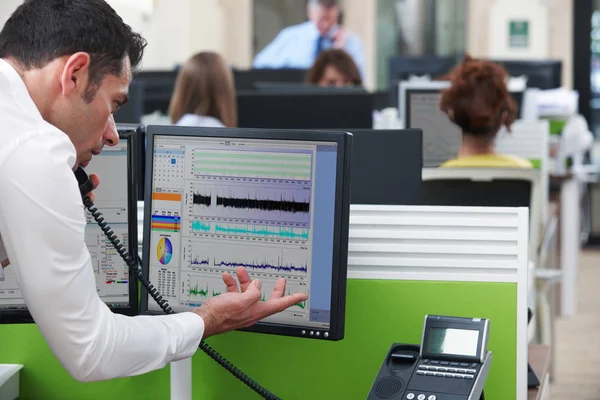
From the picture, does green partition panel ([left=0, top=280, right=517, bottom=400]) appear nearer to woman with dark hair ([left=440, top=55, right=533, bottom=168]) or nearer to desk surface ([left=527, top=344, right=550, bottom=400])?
desk surface ([left=527, top=344, right=550, bottom=400])

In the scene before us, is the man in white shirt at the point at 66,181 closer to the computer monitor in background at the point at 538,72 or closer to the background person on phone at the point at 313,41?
the computer monitor in background at the point at 538,72

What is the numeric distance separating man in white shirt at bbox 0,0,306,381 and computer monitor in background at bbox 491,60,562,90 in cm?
515

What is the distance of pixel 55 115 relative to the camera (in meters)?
1.30

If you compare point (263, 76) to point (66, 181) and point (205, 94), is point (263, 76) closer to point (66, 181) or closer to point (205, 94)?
point (205, 94)

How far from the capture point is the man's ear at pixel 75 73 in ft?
4.18

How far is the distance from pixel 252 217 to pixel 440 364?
14.8 inches

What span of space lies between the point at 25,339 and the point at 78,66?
70cm

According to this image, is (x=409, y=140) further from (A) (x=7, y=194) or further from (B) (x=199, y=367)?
(A) (x=7, y=194)

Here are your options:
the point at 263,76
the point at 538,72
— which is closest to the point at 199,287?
the point at 263,76

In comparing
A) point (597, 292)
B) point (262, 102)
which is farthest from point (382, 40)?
point (262, 102)

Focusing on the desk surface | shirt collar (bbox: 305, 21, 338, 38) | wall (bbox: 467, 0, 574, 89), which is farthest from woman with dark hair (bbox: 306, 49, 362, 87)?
the desk surface

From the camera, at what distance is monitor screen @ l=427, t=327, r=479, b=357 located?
149 centimetres

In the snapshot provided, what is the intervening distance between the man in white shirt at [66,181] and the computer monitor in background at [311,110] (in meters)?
2.97

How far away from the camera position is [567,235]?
17.4 ft
